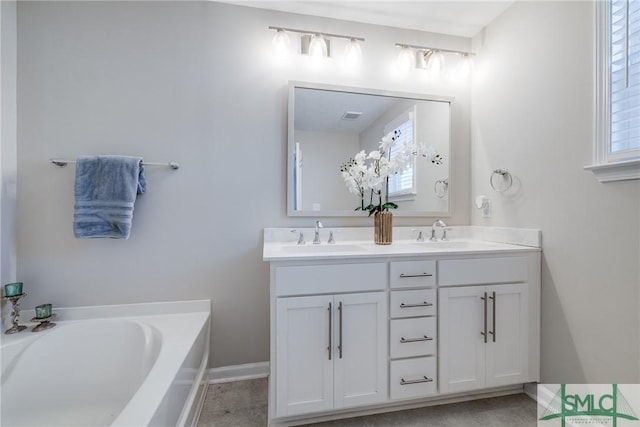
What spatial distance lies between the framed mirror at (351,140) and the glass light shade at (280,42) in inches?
8.9

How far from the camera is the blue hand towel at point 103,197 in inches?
59.7

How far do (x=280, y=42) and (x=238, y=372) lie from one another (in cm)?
214

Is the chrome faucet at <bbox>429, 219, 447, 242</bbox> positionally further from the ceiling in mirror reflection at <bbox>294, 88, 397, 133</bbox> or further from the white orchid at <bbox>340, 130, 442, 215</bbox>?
the ceiling in mirror reflection at <bbox>294, 88, 397, 133</bbox>

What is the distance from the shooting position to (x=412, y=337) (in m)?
1.42

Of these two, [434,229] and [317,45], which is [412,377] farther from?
[317,45]

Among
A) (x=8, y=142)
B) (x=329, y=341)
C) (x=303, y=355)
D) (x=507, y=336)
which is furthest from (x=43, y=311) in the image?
(x=507, y=336)

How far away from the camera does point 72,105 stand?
5.28ft

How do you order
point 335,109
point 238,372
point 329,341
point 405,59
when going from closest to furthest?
point 329,341 → point 238,372 → point 335,109 → point 405,59

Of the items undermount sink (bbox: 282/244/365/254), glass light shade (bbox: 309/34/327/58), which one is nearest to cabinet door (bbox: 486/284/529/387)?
undermount sink (bbox: 282/244/365/254)

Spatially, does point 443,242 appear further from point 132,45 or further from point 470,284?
point 132,45

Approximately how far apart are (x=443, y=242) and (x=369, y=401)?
108cm

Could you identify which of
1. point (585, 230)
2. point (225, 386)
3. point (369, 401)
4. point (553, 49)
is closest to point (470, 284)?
point (585, 230)

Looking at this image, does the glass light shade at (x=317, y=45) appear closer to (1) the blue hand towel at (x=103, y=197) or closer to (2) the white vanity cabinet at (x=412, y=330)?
(1) the blue hand towel at (x=103, y=197)

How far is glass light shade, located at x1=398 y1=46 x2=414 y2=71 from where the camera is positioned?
78.5 inches
